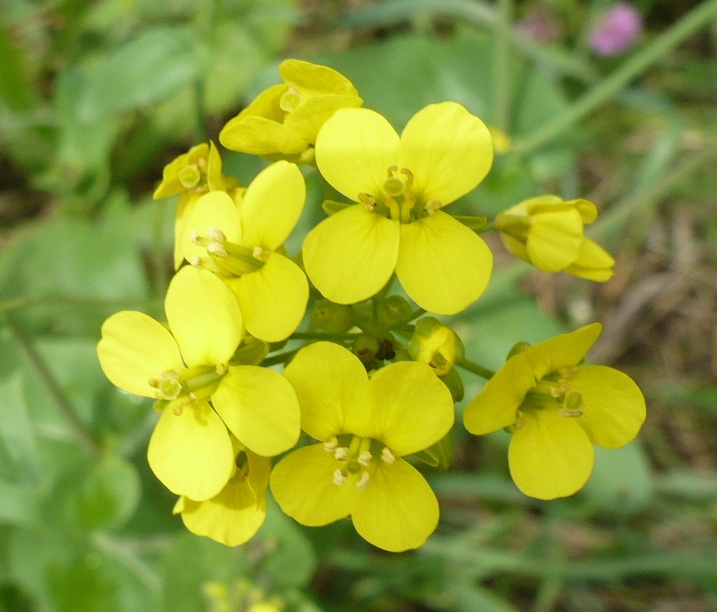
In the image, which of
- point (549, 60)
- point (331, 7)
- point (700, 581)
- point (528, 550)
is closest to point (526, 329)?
point (528, 550)

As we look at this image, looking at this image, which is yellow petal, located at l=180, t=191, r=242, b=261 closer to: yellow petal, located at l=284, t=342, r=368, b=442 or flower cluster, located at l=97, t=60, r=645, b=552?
flower cluster, located at l=97, t=60, r=645, b=552

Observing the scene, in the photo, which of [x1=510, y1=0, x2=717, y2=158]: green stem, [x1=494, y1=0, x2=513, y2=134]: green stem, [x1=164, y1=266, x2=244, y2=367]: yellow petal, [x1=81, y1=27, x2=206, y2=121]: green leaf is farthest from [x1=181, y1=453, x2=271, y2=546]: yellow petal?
[x1=494, y1=0, x2=513, y2=134]: green stem

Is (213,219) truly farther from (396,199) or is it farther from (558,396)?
(558,396)

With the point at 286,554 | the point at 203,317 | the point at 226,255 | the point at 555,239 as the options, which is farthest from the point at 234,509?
the point at 286,554

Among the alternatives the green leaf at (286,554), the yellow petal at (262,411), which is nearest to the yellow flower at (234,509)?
the yellow petal at (262,411)

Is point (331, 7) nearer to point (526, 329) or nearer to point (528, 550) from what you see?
point (526, 329)

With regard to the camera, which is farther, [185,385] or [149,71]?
[149,71]
